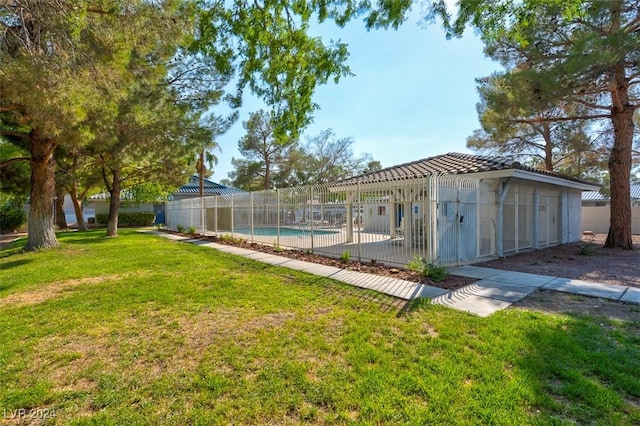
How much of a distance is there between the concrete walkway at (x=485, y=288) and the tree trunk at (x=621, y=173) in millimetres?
7789

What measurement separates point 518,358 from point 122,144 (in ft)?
39.9

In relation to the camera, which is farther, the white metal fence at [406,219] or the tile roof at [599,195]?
the tile roof at [599,195]

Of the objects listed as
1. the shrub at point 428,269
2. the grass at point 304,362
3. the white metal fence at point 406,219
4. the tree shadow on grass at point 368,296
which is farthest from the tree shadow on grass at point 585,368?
the white metal fence at point 406,219

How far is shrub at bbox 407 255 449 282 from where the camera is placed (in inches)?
272

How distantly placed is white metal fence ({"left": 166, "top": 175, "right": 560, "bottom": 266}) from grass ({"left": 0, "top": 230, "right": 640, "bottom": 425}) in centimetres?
327

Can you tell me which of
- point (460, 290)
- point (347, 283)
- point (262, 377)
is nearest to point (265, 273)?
point (347, 283)

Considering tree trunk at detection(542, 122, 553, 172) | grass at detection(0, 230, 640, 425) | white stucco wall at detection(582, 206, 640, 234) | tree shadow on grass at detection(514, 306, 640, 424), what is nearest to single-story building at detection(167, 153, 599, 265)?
grass at detection(0, 230, 640, 425)

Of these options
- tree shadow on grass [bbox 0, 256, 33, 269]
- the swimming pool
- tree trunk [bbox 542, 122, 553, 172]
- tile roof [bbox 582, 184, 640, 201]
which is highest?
tree trunk [bbox 542, 122, 553, 172]

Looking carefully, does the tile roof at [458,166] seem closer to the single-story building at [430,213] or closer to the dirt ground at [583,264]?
the single-story building at [430,213]

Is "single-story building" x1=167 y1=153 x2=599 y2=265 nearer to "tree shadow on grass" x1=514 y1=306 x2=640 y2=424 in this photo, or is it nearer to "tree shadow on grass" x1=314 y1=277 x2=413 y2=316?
"tree shadow on grass" x1=314 y1=277 x2=413 y2=316

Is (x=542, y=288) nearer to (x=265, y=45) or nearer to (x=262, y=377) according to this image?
(x=262, y=377)

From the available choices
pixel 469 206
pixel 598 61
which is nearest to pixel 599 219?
pixel 598 61

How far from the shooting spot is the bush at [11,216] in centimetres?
2414

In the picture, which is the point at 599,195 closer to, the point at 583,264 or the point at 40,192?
the point at 583,264
